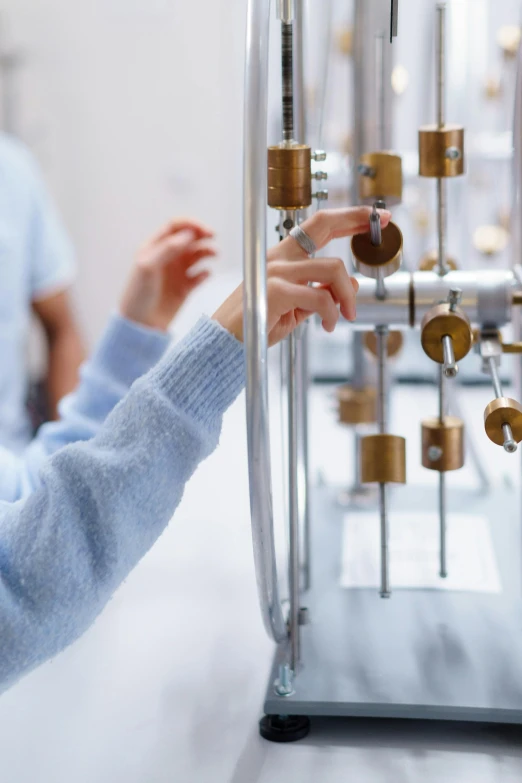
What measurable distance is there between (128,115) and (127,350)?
4.21ft

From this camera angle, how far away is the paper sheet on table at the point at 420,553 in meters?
0.73

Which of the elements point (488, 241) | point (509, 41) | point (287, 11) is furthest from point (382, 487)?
point (509, 41)

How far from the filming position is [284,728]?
0.55 m

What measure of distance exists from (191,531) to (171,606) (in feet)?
0.55

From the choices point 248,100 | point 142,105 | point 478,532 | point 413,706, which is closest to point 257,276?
point 248,100

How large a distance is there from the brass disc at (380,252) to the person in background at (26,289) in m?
1.05

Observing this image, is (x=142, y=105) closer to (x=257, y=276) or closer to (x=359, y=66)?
(x=359, y=66)

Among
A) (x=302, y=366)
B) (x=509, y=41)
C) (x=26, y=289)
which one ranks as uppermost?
(x=509, y=41)

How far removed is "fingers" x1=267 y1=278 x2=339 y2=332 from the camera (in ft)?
1.67

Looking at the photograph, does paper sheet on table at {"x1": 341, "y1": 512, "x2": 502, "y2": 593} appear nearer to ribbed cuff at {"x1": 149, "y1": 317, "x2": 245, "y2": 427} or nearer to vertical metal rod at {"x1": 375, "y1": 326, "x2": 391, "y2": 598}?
vertical metal rod at {"x1": 375, "y1": 326, "x2": 391, "y2": 598}

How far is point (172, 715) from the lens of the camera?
573mm

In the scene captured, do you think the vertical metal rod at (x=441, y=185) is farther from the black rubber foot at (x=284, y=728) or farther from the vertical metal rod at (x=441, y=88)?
the black rubber foot at (x=284, y=728)

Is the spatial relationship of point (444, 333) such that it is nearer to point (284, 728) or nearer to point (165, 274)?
point (284, 728)

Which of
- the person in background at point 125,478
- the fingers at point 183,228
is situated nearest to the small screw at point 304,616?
the person in background at point 125,478
